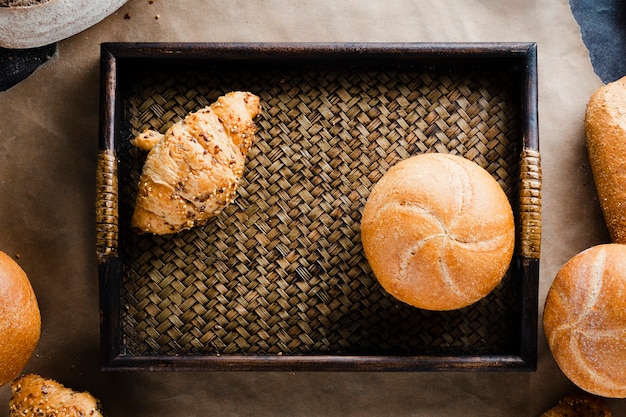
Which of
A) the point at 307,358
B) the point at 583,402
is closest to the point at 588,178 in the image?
the point at 583,402

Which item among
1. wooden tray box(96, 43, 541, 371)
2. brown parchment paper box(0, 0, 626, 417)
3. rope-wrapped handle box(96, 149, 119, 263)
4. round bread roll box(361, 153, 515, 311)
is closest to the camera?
round bread roll box(361, 153, 515, 311)

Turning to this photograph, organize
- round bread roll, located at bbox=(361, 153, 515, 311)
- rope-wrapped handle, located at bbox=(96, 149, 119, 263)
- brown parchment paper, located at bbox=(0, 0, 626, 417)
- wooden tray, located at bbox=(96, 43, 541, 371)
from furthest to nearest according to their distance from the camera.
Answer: brown parchment paper, located at bbox=(0, 0, 626, 417)
wooden tray, located at bbox=(96, 43, 541, 371)
rope-wrapped handle, located at bbox=(96, 149, 119, 263)
round bread roll, located at bbox=(361, 153, 515, 311)

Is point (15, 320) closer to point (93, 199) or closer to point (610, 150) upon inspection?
point (93, 199)

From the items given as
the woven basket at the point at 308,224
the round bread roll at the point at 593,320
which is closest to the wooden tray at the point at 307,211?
the woven basket at the point at 308,224

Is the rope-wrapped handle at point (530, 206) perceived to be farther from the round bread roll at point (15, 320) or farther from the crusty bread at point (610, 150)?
the round bread roll at point (15, 320)

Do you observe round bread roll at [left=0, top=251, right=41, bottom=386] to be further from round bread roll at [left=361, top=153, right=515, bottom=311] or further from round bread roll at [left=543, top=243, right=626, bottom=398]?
round bread roll at [left=543, top=243, right=626, bottom=398]

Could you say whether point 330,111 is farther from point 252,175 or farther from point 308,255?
point 308,255

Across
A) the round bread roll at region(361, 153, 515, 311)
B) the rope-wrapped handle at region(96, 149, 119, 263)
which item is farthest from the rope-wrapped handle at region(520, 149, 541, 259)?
the rope-wrapped handle at region(96, 149, 119, 263)
